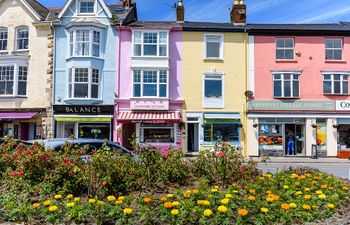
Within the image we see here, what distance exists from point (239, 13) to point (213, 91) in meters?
7.05

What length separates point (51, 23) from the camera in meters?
23.8

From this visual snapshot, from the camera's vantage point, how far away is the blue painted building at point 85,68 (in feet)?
76.4

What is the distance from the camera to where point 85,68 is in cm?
2344

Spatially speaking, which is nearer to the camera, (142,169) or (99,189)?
(99,189)

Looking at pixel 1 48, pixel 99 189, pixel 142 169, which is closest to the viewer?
pixel 99 189

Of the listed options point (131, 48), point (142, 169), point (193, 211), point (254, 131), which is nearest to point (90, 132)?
point (131, 48)

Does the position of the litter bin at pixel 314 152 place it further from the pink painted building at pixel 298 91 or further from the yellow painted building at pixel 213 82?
the yellow painted building at pixel 213 82

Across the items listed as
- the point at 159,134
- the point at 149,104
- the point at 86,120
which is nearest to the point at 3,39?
the point at 86,120

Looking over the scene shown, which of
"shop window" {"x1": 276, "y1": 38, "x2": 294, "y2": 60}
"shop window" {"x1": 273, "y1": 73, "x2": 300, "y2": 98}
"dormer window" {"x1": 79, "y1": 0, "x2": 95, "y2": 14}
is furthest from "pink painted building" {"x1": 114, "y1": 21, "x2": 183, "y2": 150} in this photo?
"shop window" {"x1": 276, "y1": 38, "x2": 294, "y2": 60}

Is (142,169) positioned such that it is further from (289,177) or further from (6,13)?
(6,13)

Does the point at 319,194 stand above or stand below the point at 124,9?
below

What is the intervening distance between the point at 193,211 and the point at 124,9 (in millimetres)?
24779

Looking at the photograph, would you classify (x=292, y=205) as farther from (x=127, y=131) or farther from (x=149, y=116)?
(x=127, y=131)

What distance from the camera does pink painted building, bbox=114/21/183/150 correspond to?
23.2 meters
